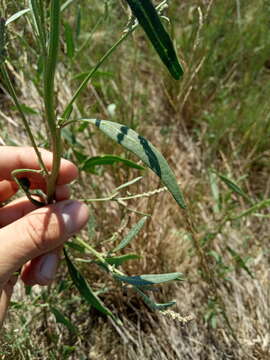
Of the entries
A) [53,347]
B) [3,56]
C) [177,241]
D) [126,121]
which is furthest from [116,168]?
[3,56]

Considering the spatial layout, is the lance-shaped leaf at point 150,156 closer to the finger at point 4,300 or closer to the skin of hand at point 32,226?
the skin of hand at point 32,226

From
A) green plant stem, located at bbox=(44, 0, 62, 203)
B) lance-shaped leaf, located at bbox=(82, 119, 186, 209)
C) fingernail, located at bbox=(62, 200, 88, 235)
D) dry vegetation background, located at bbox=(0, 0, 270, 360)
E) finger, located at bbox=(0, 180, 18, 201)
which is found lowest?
dry vegetation background, located at bbox=(0, 0, 270, 360)

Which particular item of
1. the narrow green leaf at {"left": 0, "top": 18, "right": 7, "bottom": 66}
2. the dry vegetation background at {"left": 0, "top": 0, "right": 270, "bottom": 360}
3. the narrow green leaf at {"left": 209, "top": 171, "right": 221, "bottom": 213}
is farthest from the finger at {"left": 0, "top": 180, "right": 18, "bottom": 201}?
the narrow green leaf at {"left": 209, "top": 171, "right": 221, "bottom": 213}

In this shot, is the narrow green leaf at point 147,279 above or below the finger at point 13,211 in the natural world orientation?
below

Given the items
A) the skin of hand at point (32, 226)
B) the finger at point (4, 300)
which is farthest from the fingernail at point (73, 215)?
the finger at point (4, 300)

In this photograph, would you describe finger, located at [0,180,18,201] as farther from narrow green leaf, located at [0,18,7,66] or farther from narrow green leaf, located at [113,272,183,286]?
narrow green leaf, located at [0,18,7,66]

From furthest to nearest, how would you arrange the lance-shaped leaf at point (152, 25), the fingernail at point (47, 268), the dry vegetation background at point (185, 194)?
the dry vegetation background at point (185, 194) → the fingernail at point (47, 268) → the lance-shaped leaf at point (152, 25)

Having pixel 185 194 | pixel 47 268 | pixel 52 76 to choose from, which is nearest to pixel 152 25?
pixel 52 76

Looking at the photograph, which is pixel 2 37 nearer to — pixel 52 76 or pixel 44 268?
pixel 52 76
